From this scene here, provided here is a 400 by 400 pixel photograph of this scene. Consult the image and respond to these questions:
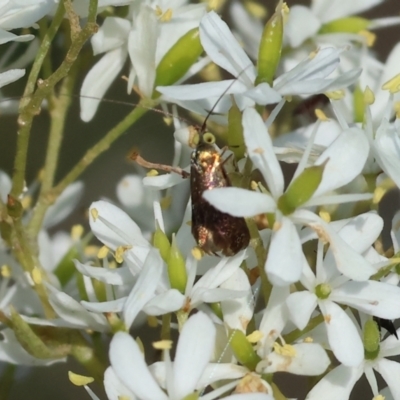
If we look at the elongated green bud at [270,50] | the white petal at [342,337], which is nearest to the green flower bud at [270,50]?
the elongated green bud at [270,50]

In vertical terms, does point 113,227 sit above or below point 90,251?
above

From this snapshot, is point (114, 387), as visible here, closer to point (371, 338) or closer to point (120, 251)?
point (120, 251)

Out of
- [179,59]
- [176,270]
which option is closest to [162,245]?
[176,270]

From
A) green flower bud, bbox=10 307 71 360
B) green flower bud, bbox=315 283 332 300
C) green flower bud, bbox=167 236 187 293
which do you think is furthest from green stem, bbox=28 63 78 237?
green flower bud, bbox=315 283 332 300

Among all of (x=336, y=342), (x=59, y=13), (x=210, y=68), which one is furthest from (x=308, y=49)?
(x=336, y=342)

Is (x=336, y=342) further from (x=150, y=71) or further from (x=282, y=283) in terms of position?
(x=150, y=71)
